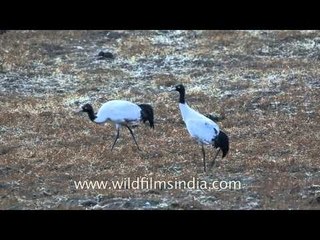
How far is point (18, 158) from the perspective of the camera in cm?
1928

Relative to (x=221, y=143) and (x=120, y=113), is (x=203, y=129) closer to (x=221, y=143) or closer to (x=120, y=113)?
(x=221, y=143)

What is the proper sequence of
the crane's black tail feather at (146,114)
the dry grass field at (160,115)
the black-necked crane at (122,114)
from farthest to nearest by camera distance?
the crane's black tail feather at (146,114) < the black-necked crane at (122,114) < the dry grass field at (160,115)

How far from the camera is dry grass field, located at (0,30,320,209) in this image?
16.7 metres

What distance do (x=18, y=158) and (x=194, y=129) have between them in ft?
13.8

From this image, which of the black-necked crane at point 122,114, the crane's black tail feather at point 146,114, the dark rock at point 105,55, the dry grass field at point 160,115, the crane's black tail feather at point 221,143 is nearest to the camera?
the dry grass field at point 160,115

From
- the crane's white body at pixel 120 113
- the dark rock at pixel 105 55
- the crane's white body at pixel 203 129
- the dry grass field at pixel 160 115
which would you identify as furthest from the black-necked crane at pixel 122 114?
the dark rock at pixel 105 55

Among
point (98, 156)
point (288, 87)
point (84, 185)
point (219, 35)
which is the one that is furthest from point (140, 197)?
point (219, 35)

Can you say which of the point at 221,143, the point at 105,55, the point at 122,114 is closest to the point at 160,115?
the point at 122,114

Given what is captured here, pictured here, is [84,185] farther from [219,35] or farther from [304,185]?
[219,35]

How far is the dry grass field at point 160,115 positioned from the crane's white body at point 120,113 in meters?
0.73

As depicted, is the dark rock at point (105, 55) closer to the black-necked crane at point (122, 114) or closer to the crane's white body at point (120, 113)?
the black-necked crane at point (122, 114)

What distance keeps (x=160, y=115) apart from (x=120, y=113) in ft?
12.6

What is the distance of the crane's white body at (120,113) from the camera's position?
19406 millimetres

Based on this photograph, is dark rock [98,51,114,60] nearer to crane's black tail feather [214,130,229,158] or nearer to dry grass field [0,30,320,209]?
dry grass field [0,30,320,209]
